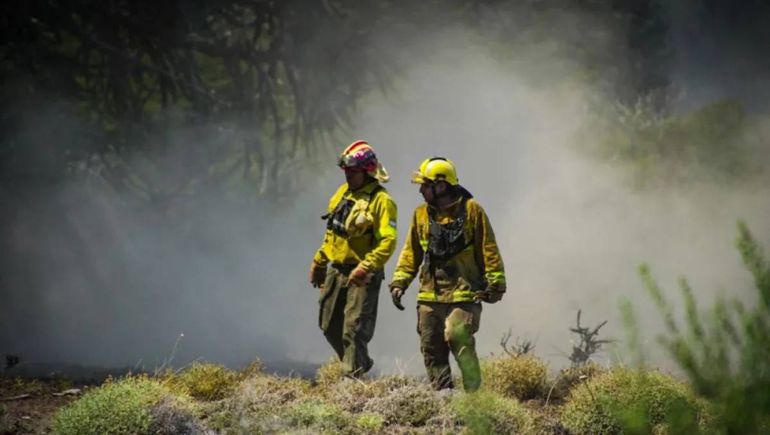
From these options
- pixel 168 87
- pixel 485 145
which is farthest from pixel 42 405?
pixel 485 145

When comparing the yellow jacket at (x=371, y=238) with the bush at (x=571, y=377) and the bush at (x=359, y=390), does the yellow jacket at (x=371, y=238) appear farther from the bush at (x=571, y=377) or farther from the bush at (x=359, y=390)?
the bush at (x=571, y=377)

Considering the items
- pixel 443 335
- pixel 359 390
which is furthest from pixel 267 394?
pixel 443 335

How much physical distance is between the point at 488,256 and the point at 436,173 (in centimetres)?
76

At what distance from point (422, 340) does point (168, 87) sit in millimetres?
12635

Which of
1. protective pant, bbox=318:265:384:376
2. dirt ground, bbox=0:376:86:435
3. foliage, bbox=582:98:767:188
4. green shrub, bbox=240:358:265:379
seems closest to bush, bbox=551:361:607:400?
protective pant, bbox=318:265:384:376

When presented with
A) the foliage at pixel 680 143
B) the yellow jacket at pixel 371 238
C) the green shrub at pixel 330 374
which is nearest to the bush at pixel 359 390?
the green shrub at pixel 330 374

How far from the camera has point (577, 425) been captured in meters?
8.05

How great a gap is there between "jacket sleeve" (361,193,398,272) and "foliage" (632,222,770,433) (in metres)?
5.12

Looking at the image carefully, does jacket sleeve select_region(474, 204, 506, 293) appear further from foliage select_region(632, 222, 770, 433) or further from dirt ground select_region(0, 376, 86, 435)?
foliage select_region(632, 222, 770, 433)

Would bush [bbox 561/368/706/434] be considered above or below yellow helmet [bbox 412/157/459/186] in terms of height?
below

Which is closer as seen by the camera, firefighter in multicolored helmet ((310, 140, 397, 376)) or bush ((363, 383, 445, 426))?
bush ((363, 383, 445, 426))

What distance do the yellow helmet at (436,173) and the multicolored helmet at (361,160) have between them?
494 millimetres

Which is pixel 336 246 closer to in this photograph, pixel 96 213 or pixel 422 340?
pixel 422 340

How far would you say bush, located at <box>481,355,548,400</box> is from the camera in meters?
9.44
